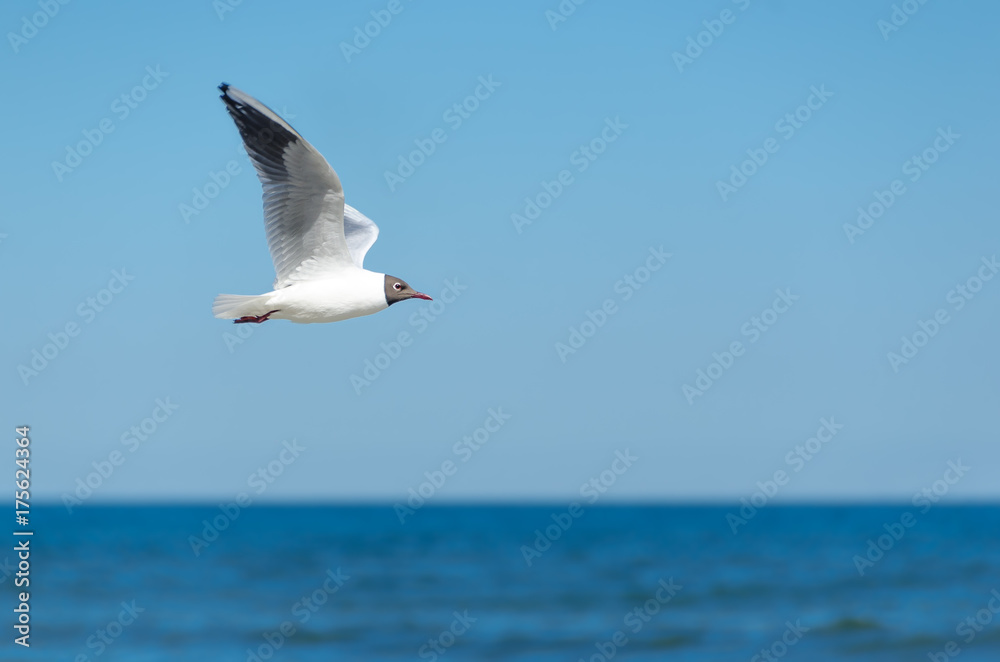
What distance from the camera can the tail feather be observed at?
898 centimetres

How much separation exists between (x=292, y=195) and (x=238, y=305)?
0.98 metres

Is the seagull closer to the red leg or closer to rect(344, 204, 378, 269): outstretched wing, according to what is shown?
the red leg

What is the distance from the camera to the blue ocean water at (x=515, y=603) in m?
23.0

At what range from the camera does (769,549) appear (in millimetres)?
46406

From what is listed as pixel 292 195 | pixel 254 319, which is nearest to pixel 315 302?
pixel 254 319

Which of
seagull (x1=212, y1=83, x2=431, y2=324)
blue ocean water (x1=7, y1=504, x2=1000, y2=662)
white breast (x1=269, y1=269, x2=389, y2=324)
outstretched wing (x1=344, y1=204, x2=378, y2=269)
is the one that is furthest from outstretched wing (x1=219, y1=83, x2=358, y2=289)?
blue ocean water (x1=7, y1=504, x2=1000, y2=662)

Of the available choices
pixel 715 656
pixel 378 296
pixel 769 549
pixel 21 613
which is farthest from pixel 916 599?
pixel 378 296

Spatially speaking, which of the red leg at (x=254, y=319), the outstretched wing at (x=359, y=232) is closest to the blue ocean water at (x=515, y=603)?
the outstretched wing at (x=359, y=232)

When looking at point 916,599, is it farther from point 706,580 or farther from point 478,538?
point 478,538

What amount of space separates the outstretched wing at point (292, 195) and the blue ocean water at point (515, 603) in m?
14.7

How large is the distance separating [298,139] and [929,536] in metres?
50.1

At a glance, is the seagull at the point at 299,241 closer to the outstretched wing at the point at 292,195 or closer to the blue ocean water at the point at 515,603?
the outstretched wing at the point at 292,195

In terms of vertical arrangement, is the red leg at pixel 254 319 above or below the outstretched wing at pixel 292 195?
below

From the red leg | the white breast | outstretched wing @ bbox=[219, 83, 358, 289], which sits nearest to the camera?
outstretched wing @ bbox=[219, 83, 358, 289]
